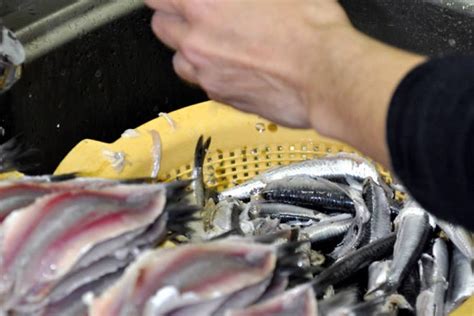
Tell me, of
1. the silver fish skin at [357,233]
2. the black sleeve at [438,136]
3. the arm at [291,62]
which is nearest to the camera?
the black sleeve at [438,136]

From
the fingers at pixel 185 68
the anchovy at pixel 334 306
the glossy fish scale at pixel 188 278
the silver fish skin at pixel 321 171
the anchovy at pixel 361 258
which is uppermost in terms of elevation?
the fingers at pixel 185 68

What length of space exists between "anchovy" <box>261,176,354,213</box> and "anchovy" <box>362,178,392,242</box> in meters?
0.06

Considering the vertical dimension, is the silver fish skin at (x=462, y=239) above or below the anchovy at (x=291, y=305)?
below

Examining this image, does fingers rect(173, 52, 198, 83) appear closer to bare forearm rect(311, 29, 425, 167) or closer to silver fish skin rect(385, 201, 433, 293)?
bare forearm rect(311, 29, 425, 167)

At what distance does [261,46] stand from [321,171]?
94 cm

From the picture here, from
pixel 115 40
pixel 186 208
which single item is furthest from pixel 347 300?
pixel 115 40

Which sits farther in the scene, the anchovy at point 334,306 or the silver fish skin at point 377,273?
the silver fish skin at point 377,273

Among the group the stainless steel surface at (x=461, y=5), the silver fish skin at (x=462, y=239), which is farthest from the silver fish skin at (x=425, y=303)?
the stainless steel surface at (x=461, y=5)

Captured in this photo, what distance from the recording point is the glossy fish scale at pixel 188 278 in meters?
0.84

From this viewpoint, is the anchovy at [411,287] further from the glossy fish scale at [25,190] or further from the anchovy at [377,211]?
the glossy fish scale at [25,190]

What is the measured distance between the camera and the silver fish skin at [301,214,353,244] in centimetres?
175

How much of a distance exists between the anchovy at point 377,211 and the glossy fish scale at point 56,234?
2.98ft

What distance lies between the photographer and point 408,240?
1.65 m

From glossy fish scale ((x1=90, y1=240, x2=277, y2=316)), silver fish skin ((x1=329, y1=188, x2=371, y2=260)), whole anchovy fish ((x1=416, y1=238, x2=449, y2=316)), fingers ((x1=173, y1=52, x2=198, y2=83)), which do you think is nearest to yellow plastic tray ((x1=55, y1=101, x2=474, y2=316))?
silver fish skin ((x1=329, y1=188, x2=371, y2=260))
